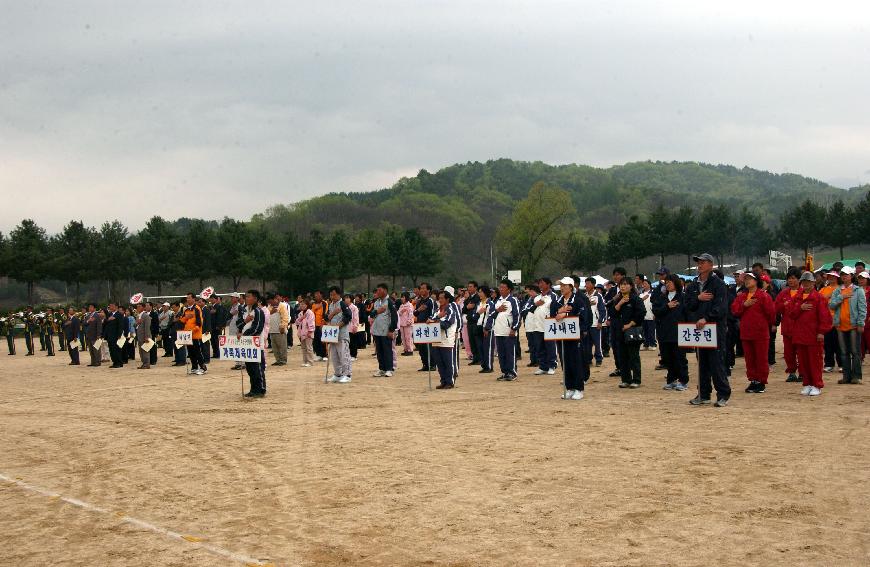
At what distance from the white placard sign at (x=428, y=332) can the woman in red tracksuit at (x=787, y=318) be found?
6.52m

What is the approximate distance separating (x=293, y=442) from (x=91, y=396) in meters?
8.87

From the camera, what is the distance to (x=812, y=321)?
45.0 ft

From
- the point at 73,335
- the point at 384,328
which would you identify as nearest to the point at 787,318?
the point at 384,328

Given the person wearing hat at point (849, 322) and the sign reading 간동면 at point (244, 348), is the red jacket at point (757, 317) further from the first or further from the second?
the sign reading 간동면 at point (244, 348)

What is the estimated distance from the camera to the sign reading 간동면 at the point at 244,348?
15547 mm

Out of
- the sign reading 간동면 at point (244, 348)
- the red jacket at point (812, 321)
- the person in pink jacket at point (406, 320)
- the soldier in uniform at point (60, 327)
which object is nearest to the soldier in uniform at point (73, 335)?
the soldier in uniform at point (60, 327)

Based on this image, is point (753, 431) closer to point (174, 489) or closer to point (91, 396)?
point (174, 489)

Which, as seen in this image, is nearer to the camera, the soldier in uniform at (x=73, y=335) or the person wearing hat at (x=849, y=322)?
the person wearing hat at (x=849, y=322)

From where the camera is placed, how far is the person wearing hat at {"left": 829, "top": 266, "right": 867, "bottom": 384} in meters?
14.4

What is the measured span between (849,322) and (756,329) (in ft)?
6.59

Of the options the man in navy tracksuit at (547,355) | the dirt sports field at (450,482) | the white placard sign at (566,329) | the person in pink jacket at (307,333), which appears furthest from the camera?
the person in pink jacket at (307,333)

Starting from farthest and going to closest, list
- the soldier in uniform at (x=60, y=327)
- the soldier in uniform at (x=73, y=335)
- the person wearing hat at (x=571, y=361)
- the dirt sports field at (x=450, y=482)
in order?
the soldier in uniform at (x=60, y=327) < the soldier in uniform at (x=73, y=335) < the person wearing hat at (x=571, y=361) < the dirt sports field at (x=450, y=482)

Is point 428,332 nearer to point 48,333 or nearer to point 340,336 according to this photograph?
point 340,336

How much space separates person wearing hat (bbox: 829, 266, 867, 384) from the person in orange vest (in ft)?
49.2
